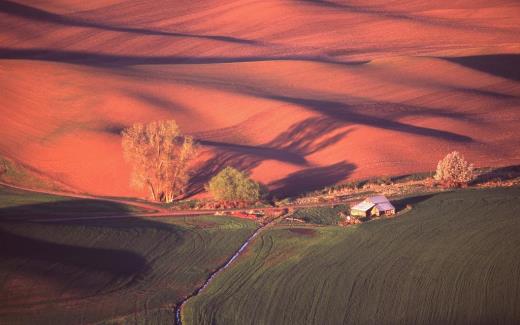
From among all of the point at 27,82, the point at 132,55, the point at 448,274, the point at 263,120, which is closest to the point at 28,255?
the point at 448,274

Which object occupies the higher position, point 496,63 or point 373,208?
point 496,63

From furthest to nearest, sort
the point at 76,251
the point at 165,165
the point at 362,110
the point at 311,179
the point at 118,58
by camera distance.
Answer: the point at 118,58
the point at 362,110
the point at 311,179
the point at 165,165
the point at 76,251

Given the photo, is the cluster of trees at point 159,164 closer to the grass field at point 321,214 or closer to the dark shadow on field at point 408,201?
the grass field at point 321,214

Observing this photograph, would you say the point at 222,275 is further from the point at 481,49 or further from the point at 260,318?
the point at 481,49

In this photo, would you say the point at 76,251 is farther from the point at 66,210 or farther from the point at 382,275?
the point at 382,275

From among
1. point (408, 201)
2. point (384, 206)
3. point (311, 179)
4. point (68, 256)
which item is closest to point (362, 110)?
point (311, 179)
